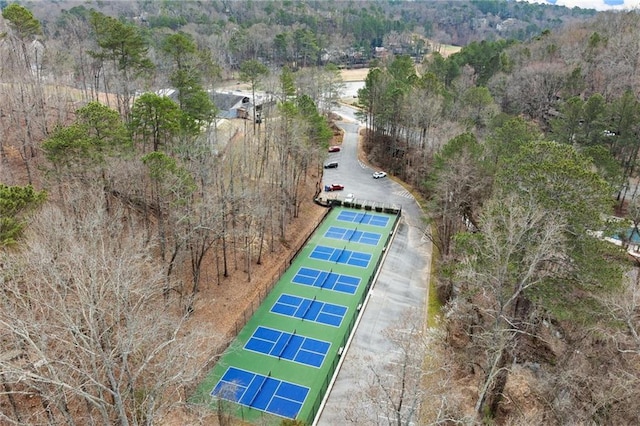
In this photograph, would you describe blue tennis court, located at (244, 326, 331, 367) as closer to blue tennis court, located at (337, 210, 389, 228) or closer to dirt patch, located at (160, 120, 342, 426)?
dirt patch, located at (160, 120, 342, 426)

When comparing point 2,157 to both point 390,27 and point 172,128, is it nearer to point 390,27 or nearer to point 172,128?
point 172,128

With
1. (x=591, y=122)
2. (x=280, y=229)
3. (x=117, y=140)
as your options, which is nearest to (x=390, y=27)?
(x=591, y=122)

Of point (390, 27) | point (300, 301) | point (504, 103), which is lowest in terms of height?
point (300, 301)

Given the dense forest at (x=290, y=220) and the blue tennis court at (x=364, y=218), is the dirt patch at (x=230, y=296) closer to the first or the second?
the dense forest at (x=290, y=220)

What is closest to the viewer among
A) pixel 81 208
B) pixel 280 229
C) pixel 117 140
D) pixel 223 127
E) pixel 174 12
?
pixel 81 208

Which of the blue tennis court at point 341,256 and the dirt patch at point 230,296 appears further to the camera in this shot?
the blue tennis court at point 341,256

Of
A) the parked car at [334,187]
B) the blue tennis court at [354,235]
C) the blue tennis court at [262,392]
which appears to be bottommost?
the blue tennis court at [262,392]

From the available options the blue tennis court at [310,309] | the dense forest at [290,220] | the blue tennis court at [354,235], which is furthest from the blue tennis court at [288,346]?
the blue tennis court at [354,235]

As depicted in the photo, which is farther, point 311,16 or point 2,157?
point 311,16
